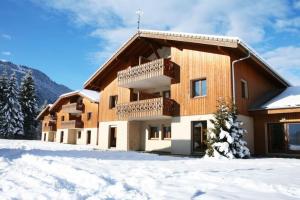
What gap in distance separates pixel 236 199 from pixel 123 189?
2.43m

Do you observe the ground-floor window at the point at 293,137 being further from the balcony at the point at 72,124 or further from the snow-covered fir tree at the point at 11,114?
the snow-covered fir tree at the point at 11,114

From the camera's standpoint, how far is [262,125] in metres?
20.1

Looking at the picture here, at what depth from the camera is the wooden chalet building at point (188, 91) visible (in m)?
19.0

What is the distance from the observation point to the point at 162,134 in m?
24.3

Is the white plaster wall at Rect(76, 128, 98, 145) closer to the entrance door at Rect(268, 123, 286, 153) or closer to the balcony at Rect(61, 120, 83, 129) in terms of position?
the balcony at Rect(61, 120, 83, 129)

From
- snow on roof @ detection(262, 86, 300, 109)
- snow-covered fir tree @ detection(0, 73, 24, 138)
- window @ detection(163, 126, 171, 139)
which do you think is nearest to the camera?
snow on roof @ detection(262, 86, 300, 109)

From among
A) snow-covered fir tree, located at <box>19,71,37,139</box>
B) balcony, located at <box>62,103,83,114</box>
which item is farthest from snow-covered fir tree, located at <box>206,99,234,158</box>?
snow-covered fir tree, located at <box>19,71,37,139</box>

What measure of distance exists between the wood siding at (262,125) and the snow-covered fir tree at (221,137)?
13.4 feet

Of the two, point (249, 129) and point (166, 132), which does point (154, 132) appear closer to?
point (166, 132)

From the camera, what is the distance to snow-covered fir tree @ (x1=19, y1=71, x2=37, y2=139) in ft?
196

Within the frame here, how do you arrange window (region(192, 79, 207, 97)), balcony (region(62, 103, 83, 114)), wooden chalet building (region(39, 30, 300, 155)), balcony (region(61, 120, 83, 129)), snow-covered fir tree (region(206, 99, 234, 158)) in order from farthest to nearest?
balcony (region(62, 103, 83, 114)), balcony (region(61, 120, 83, 129)), window (region(192, 79, 207, 97)), wooden chalet building (region(39, 30, 300, 155)), snow-covered fir tree (region(206, 99, 234, 158))

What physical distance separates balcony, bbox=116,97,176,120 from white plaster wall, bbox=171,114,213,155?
0.93 m

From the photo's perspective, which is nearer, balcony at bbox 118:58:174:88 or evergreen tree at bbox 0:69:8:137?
balcony at bbox 118:58:174:88

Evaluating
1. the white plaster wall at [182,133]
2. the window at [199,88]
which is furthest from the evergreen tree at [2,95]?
the window at [199,88]
